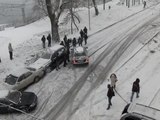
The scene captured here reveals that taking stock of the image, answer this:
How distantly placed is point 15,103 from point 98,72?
8.16 meters

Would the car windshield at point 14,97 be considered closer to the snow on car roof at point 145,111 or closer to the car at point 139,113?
the car at point 139,113

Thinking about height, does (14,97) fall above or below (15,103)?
above

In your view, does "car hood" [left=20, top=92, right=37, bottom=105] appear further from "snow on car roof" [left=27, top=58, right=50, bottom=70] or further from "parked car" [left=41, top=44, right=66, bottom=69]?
"parked car" [left=41, top=44, right=66, bottom=69]

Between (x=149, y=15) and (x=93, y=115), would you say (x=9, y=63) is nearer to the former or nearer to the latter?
(x=93, y=115)

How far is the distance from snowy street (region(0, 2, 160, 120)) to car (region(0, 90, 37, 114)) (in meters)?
0.41

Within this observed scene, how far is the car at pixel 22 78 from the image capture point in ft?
72.1

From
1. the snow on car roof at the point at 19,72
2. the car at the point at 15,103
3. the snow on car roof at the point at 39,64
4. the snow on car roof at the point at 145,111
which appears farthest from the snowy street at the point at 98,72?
the snow on car roof at the point at 145,111

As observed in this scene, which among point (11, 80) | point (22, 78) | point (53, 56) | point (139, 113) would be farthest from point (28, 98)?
point (139, 113)

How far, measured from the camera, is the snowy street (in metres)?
19.5

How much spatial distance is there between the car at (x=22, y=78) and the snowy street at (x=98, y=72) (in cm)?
51

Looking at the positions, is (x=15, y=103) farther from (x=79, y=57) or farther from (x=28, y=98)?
(x=79, y=57)

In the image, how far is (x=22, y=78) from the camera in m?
22.4

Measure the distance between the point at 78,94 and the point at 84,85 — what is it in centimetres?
146

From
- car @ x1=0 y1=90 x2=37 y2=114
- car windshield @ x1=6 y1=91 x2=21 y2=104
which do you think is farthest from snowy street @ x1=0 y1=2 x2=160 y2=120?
car windshield @ x1=6 y1=91 x2=21 y2=104
